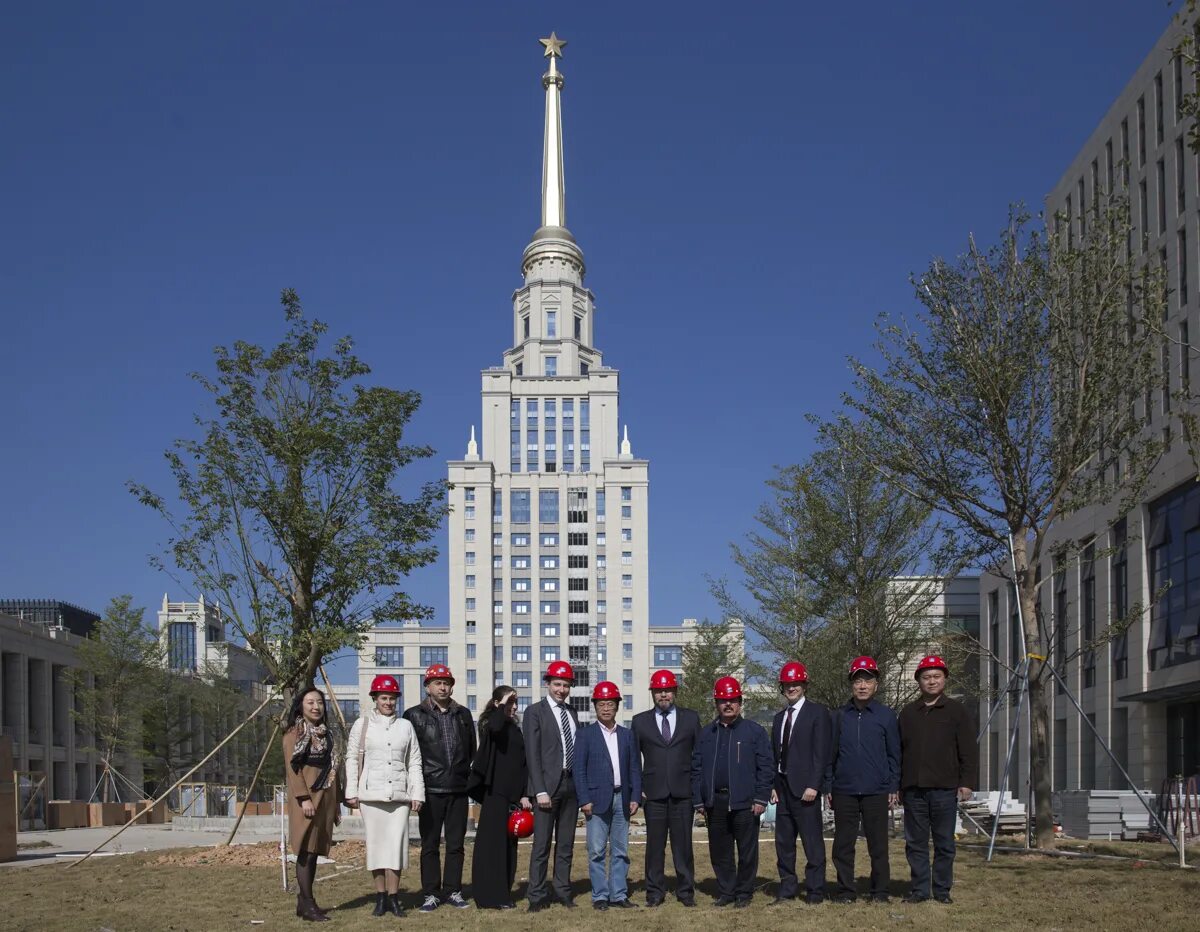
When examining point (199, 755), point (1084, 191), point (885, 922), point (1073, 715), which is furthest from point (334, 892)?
point (199, 755)

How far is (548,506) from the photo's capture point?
386 feet

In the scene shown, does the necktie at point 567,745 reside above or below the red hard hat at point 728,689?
below

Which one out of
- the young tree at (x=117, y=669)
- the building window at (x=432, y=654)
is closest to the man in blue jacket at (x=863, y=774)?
the young tree at (x=117, y=669)

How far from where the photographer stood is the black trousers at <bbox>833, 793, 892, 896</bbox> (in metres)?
11.8

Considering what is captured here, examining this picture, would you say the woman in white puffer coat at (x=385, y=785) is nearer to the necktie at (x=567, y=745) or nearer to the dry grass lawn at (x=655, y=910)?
the dry grass lawn at (x=655, y=910)

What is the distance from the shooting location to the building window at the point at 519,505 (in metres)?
117

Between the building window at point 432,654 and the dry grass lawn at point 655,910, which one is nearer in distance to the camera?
the dry grass lawn at point 655,910

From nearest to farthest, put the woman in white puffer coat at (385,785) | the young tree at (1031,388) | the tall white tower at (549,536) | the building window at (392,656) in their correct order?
the woman in white puffer coat at (385,785) < the young tree at (1031,388) < the tall white tower at (549,536) < the building window at (392,656)

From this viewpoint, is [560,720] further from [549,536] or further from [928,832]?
[549,536]

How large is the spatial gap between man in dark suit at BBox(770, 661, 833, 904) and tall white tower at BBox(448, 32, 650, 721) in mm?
95956

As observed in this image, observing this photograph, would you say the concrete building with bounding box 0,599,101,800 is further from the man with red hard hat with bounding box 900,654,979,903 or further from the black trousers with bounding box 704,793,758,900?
the man with red hard hat with bounding box 900,654,979,903

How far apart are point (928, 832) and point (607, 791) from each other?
118 inches

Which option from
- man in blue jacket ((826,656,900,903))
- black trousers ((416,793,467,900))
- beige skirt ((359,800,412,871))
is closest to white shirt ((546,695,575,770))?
black trousers ((416,793,467,900))

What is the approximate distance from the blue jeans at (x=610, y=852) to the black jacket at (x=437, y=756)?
130cm
